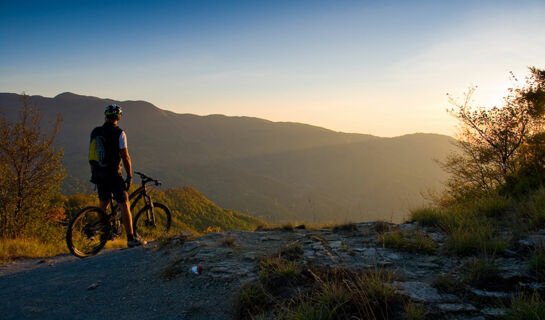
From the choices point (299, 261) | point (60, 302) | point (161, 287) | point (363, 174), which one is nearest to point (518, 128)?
point (299, 261)

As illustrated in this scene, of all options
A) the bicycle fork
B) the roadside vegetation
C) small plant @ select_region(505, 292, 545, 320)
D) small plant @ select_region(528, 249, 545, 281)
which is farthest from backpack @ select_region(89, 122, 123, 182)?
small plant @ select_region(528, 249, 545, 281)

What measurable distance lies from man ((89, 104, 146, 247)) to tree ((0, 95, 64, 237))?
386 centimetres

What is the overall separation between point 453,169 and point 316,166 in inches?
6709

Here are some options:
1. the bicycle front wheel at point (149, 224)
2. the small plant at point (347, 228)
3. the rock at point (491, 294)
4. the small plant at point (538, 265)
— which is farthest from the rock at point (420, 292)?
the bicycle front wheel at point (149, 224)

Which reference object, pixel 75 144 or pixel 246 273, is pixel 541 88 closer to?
pixel 246 273

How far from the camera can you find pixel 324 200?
123625 millimetres

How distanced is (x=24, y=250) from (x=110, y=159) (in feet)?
11.0

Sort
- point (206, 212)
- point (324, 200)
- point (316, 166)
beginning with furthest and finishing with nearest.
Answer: point (316, 166) < point (324, 200) < point (206, 212)

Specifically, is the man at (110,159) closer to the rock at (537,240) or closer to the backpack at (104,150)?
the backpack at (104,150)

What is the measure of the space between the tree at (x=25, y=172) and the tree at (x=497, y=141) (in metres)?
14.9

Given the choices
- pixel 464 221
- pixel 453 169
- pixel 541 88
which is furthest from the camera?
pixel 453 169

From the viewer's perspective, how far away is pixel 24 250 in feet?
22.6

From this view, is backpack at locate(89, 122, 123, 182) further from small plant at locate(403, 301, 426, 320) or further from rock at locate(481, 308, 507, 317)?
rock at locate(481, 308, 507, 317)

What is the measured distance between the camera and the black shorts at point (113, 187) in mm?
6023
